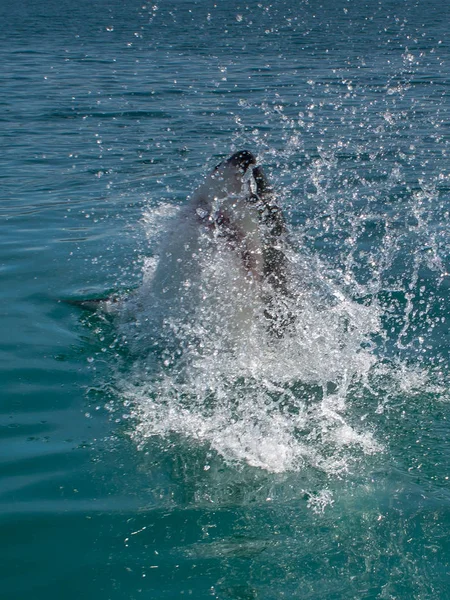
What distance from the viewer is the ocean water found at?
388cm

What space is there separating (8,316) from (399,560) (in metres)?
4.02

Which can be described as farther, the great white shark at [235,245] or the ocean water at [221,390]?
the great white shark at [235,245]

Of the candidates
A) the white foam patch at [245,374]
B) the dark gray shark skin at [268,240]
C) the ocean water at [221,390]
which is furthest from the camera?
the dark gray shark skin at [268,240]

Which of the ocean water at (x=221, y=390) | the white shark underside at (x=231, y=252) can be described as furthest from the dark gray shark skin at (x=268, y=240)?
the ocean water at (x=221, y=390)

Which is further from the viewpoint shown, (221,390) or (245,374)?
(245,374)

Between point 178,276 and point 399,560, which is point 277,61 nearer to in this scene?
point 178,276

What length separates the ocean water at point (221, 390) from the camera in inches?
153

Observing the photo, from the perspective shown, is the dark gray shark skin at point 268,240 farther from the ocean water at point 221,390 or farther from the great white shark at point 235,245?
the ocean water at point 221,390

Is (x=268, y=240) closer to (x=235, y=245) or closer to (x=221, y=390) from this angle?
(x=235, y=245)

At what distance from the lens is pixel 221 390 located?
557 cm

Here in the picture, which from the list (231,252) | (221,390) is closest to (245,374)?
(221,390)

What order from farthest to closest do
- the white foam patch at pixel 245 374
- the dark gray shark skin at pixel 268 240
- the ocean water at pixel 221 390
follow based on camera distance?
the dark gray shark skin at pixel 268 240 < the white foam patch at pixel 245 374 < the ocean water at pixel 221 390

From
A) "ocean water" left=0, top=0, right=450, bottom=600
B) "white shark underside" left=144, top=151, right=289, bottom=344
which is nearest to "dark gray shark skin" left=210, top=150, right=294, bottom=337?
"white shark underside" left=144, top=151, right=289, bottom=344

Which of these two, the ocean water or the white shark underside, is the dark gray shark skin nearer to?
the white shark underside
